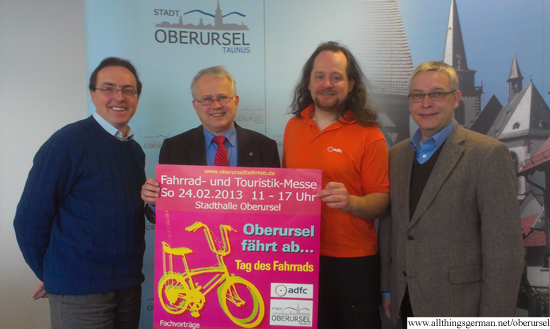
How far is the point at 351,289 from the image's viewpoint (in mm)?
2145

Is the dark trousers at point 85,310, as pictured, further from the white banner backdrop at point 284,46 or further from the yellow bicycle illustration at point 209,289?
the white banner backdrop at point 284,46

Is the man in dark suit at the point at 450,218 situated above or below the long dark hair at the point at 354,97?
below

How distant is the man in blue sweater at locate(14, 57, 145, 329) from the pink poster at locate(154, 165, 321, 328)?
0.30 m

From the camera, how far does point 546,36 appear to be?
302 centimetres

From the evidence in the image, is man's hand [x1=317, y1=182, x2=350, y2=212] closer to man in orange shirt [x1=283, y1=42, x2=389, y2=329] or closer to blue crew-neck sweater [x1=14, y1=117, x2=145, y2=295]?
man in orange shirt [x1=283, y1=42, x2=389, y2=329]

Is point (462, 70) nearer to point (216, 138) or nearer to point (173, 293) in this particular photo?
point (216, 138)

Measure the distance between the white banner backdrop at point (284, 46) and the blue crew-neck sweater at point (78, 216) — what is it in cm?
115

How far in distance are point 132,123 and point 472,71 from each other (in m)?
3.09

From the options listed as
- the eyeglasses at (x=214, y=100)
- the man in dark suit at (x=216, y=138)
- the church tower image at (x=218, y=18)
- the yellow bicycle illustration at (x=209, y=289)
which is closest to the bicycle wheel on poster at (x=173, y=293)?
the yellow bicycle illustration at (x=209, y=289)

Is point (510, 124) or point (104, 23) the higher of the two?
point (104, 23)

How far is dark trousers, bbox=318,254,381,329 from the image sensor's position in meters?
2.14

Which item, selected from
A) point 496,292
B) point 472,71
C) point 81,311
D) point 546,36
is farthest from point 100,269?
point 546,36

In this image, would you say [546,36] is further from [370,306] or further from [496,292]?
[370,306]

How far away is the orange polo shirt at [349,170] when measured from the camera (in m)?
2.16
